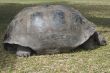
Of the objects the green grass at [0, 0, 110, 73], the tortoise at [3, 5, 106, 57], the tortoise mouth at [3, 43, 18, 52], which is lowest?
the tortoise mouth at [3, 43, 18, 52]

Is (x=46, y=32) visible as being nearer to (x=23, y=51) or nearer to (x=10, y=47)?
(x=23, y=51)

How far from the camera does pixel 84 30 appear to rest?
786 cm

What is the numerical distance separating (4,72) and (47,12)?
180 centimetres

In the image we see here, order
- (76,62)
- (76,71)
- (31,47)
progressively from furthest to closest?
(31,47), (76,62), (76,71)

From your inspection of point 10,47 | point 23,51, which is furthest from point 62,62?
point 10,47

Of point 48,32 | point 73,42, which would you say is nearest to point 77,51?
point 73,42

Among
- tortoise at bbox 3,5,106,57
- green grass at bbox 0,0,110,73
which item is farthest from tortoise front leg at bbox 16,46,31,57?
green grass at bbox 0,0,110,73

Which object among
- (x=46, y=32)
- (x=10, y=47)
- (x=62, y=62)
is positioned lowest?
(x=10, y=47)

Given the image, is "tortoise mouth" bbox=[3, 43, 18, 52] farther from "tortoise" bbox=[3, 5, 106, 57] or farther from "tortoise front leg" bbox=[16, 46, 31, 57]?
"tortoise front leg" bbox=[16, 46, 31, 57]

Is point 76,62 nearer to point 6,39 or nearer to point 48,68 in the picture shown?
point 48,68

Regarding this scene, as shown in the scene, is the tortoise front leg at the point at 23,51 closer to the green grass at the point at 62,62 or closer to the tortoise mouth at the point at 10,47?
the green grass at the point at 62,62

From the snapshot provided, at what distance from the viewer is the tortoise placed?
24.5 ft

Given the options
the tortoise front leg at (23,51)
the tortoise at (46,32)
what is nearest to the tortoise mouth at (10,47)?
the tortoise at (46,32)

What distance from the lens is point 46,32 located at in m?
7.50
